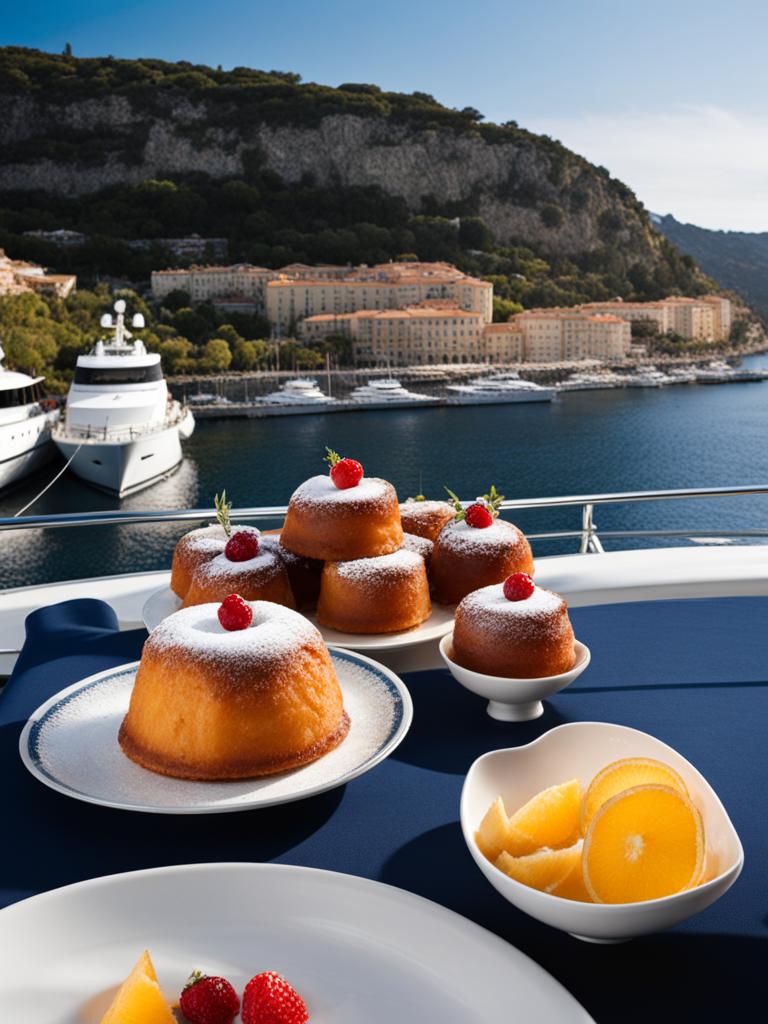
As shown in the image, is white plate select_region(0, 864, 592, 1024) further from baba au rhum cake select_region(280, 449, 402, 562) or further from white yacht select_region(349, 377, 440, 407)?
white yacht select_region(349, 377, 440, 407)

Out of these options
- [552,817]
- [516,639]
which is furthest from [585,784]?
[516,639]

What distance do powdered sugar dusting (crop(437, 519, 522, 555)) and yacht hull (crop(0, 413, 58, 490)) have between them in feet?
70.2

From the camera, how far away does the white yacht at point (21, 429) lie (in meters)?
20.7

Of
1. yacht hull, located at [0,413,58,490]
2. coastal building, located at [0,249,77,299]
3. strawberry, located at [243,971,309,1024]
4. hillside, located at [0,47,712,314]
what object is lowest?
yacht hull, located at [0,413,58,490]

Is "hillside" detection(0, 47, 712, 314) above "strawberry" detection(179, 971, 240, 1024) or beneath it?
above

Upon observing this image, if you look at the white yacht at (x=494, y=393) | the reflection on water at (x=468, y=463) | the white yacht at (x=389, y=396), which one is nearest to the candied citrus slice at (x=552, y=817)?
the reflection on water at (x=468, y=463)

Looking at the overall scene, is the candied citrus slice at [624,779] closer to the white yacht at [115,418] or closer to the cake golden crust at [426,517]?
the cake golden crust at [426,517]

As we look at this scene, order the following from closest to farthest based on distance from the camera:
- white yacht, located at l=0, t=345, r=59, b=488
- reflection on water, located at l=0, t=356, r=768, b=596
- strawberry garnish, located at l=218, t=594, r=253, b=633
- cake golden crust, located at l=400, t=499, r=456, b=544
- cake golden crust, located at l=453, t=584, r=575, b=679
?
1. strawberry garnish, located at l=218, t=594, r=253, b=633
2. cake golden crust, located at l=453, t=584, r=575, b=679
3. cake golden crust, located at l=400, t=499, r=456, b=544
4. reflection on water, located at l=0, t=356, r=768, b=596
5. white yacht, located at l=0, t=345, r=59, b=488

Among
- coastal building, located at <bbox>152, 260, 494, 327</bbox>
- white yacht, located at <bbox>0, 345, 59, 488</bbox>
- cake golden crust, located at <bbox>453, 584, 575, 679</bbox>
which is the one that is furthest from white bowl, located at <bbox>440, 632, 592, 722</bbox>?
coastal building, located at <bbox>152, 260, 494, 327</bbox>

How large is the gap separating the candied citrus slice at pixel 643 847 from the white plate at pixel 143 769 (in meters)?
0.21

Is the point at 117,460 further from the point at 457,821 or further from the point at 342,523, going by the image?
the point at 457,821

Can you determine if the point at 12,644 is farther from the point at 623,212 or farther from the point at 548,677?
the point at 623,212

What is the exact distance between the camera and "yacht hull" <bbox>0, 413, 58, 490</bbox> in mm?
20906

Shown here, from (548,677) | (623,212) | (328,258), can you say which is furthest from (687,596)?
(623,212)
